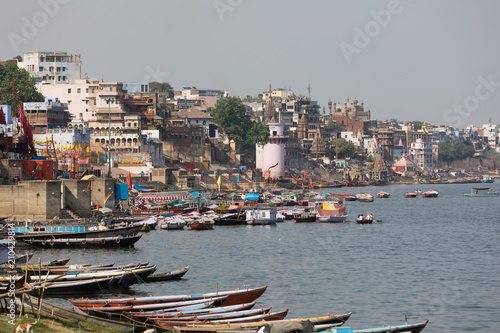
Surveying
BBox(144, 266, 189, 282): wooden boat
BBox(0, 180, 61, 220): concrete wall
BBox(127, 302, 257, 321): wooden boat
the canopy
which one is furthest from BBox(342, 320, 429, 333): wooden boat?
the canopy

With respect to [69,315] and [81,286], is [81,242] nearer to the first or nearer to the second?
[81,286]

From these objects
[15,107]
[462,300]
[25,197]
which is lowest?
[462,300]

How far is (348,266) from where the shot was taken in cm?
4684

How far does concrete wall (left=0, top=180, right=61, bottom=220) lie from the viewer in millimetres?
55812

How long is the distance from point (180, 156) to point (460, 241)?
75.8m

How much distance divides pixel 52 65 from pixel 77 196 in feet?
266

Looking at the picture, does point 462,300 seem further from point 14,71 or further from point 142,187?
point 14,71

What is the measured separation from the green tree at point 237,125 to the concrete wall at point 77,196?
310 feet

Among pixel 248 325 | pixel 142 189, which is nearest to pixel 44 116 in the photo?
pixel 142 189

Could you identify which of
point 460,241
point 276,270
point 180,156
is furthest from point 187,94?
point 276,270

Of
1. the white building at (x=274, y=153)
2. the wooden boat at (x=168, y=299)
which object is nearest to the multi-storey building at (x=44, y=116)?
the white building at (x=274, y=153)

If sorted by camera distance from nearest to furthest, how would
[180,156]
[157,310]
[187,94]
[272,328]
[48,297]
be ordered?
[272,328], [157,310], [48,297], [180,156], [187,94]

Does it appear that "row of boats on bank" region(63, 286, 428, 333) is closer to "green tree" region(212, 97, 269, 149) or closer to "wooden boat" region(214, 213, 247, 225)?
"wooden boat" region(214, 213, 247, 225)

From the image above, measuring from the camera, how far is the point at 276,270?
4441cm
